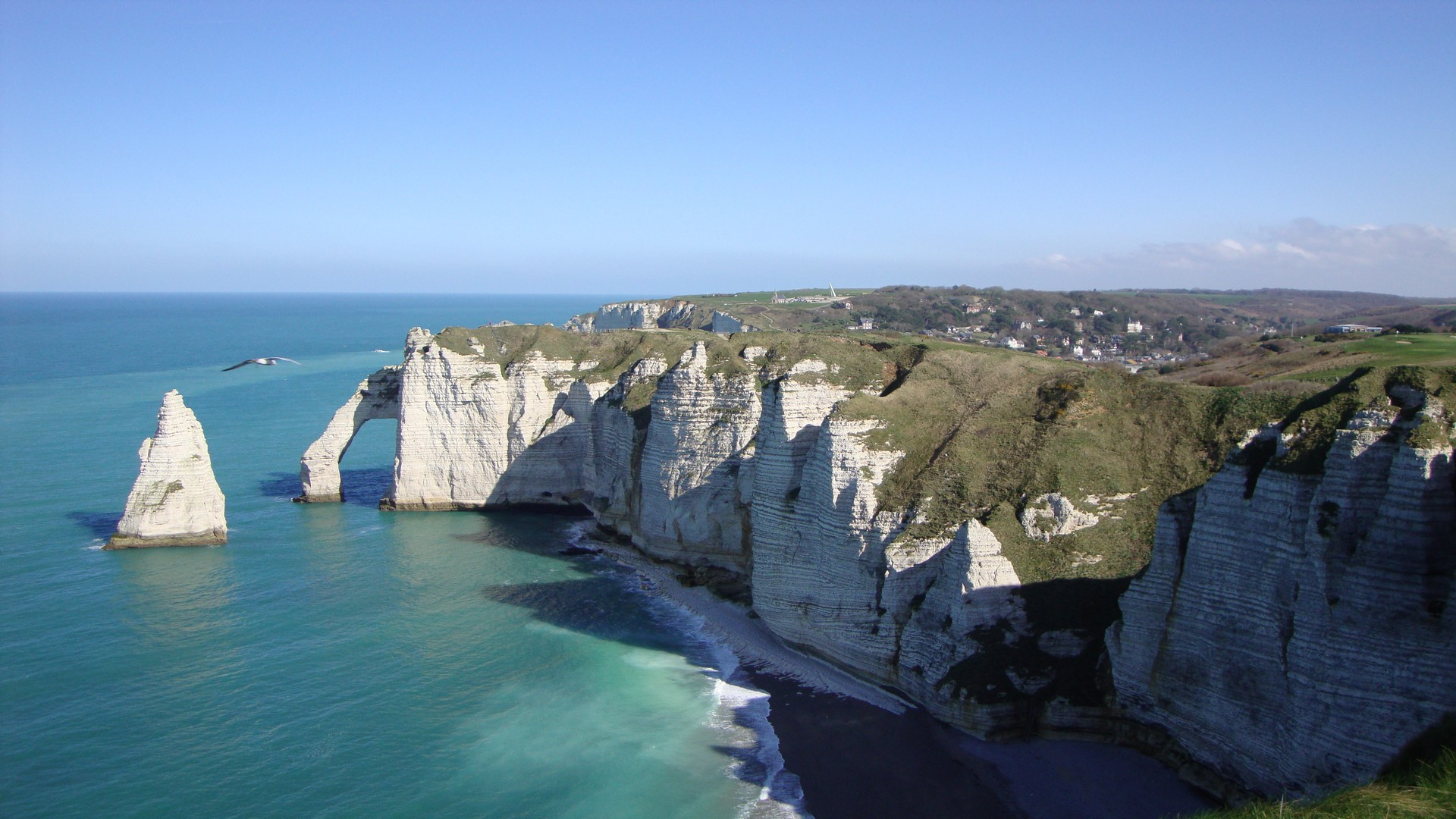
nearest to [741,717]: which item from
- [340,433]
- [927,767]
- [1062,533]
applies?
[927,767]

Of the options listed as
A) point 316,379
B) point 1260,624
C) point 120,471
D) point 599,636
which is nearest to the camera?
point 1260,624

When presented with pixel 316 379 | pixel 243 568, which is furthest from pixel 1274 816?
pixel 316 379

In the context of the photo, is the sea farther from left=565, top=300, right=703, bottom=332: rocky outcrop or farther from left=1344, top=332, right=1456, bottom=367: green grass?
left=565, top=300, right=703, bottom=332: rocky outcrop

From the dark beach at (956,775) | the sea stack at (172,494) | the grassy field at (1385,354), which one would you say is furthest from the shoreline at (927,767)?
the sea stack at (172,494)

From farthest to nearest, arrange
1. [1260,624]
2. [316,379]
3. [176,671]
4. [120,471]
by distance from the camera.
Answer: [316,379] → [120,471] → [176,671] → [1260,624]

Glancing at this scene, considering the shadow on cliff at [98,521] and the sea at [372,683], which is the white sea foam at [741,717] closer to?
the sea at [372,683]

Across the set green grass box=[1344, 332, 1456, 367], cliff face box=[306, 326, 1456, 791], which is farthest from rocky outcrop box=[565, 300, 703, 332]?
green grass box=[1344, 332, 1456, 367]

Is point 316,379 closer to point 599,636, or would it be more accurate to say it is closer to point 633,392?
point 633,392
